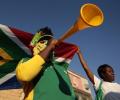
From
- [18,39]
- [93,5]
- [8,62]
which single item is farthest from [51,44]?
[18,39]

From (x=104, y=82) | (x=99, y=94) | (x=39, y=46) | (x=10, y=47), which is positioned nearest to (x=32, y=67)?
(x=39, y=46)

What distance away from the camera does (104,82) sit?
4.96 meters

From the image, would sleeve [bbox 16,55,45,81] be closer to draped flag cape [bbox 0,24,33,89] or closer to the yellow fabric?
the yellow fabric

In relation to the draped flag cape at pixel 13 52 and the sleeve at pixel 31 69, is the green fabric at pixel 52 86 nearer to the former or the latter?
the sleeve at pixel 31 69

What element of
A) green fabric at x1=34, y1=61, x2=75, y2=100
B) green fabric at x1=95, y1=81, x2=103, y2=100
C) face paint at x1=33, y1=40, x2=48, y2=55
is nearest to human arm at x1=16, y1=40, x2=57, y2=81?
green fabric at x1=34, y1=61, x2=75, y2=100

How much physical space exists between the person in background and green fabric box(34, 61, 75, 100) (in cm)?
126

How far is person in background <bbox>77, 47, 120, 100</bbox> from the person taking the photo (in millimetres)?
4641

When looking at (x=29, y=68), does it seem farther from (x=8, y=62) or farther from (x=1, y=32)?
(x=1, y=32)

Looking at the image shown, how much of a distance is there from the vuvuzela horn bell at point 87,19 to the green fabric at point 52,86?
1.39 ft

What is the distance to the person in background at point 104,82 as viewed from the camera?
4641 millimetres

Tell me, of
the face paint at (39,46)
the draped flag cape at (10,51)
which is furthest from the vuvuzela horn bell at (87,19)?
the draped flag cape at (10,51)

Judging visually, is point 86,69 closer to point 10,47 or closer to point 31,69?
point 10,47

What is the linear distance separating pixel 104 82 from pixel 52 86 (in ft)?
6.45

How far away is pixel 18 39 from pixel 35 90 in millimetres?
2730
